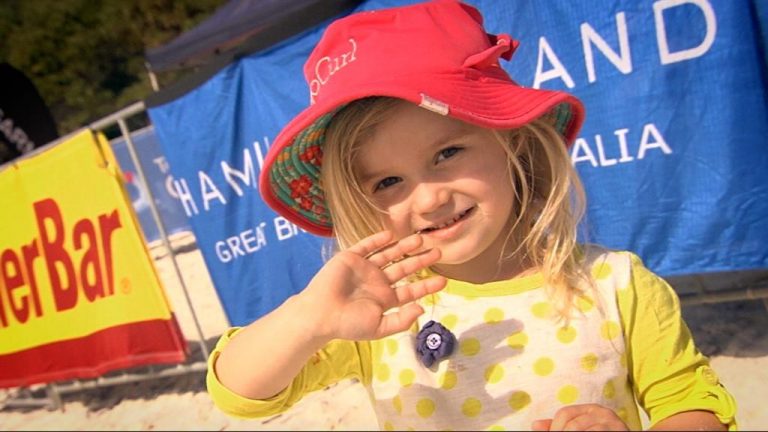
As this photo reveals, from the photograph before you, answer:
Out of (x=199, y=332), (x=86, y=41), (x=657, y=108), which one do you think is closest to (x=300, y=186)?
(x=657, y=108)

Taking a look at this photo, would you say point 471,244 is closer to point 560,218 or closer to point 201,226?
point 560,218

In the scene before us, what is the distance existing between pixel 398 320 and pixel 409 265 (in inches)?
3.4

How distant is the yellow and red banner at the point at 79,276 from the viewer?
1459 mm

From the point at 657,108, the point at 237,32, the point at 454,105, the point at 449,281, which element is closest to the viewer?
the point at 454,105

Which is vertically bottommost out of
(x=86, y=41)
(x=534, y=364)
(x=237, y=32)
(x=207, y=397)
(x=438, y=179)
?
(x=207, y=397)

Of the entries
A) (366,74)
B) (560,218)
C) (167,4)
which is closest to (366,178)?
(366,74)

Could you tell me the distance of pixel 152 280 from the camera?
2332 millimetres

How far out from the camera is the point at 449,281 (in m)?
0.87

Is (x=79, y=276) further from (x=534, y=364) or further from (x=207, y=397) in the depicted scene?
(x=534, y=364)

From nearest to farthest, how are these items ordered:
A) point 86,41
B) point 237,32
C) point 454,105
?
1. point 454,105
2. point 86,41
3. point 237,32

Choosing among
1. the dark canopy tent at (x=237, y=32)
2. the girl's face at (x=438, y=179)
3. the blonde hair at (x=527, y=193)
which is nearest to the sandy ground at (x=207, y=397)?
the blonde hair at (x=527, y=193)

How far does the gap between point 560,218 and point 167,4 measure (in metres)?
6.33

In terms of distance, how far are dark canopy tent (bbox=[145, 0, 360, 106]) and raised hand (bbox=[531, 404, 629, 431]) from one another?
173 cm

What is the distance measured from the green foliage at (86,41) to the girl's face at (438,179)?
1824mm
